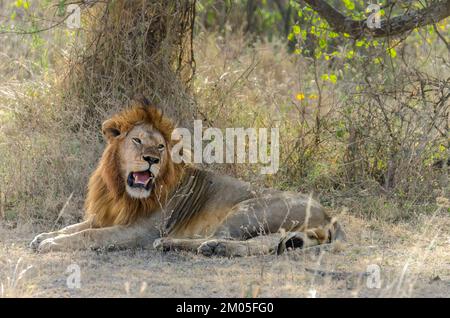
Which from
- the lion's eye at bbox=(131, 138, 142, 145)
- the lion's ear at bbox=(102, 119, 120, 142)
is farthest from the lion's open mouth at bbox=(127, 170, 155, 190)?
the lion's ear at bbox=(102, 119, 120, 142)

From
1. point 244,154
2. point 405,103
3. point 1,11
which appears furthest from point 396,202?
point 1,11

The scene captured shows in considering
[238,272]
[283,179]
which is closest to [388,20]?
[283,179]

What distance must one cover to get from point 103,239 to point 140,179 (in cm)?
52

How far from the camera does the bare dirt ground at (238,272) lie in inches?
206

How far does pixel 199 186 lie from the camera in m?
7.00

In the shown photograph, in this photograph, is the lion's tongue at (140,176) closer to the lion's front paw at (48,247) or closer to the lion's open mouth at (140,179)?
the lion's open mouth at (140,179)

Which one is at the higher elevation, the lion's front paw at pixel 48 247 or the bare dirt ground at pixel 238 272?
the lion's front paw at pixel 48 247

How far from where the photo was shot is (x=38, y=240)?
653cm

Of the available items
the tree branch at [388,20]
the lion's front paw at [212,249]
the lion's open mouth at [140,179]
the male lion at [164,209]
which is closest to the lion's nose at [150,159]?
the male lion at [164,209]

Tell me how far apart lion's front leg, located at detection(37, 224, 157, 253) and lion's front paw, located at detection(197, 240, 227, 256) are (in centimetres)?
54

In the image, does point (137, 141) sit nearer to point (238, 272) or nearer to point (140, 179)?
point (140, 179)

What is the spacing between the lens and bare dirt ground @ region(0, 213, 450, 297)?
5.23 m

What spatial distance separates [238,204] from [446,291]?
185 centimetres
